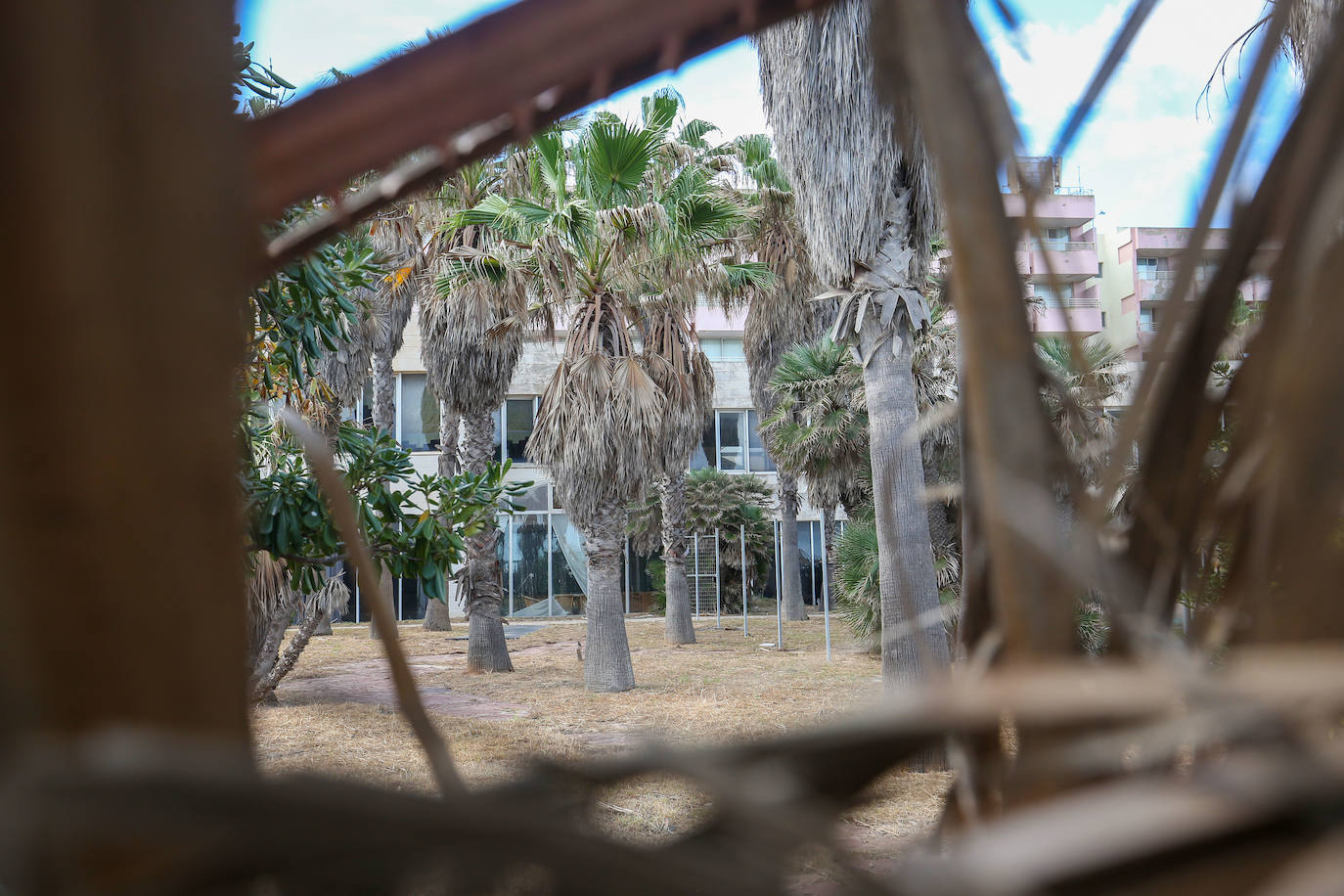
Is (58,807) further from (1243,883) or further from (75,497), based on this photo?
(1243,883)

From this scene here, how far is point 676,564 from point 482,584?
15.5 ft

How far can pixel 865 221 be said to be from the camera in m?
7.40

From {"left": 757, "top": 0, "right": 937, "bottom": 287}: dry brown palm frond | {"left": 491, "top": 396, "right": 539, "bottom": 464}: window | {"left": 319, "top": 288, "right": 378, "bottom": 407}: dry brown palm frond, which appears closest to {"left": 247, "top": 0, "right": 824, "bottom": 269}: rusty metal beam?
{"left": 757, "top": 0, "right": 937, "bottom": 287}: dry brown palm frond

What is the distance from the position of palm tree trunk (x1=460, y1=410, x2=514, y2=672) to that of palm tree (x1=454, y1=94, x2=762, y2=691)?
215 centimetres

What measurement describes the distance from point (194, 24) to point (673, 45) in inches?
11.0

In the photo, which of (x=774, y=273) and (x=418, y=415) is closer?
(x=774, y=273)

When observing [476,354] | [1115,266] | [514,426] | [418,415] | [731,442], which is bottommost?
[731,442]

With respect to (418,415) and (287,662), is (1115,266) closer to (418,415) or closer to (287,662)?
(418,415)

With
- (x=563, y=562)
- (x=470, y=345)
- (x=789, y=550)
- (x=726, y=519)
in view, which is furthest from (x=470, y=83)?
(x=563, y=562)

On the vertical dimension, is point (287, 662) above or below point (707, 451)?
below

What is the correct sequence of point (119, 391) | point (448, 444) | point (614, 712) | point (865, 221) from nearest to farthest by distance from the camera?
point (119, 391) < point (865, 221) < point (614, 712) < point (448, 444)

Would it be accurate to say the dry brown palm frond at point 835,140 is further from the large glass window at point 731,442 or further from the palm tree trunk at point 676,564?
the large glass window at point 731,442

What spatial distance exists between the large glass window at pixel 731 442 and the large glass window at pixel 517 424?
5138 mm

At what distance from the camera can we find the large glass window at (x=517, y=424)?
25.2 meters
